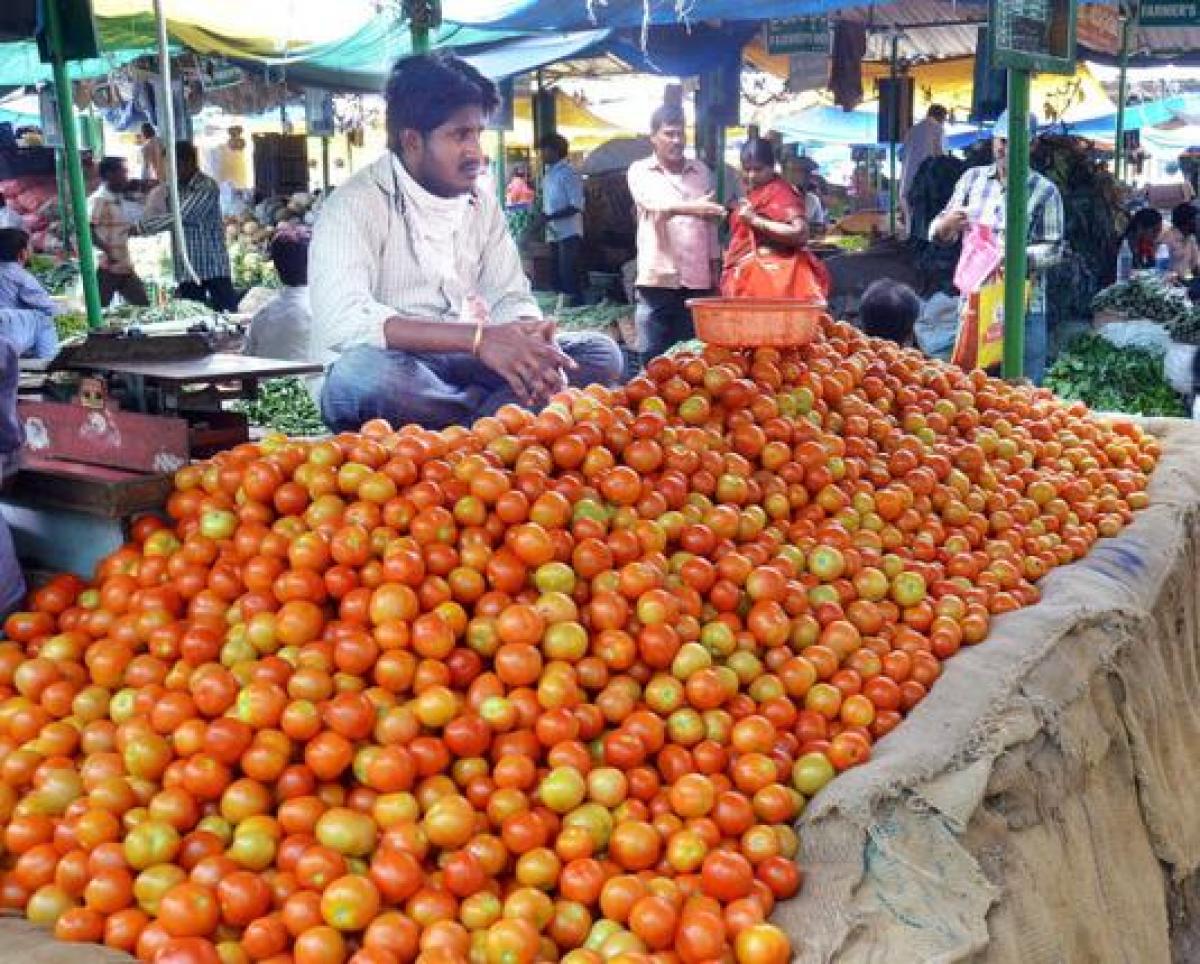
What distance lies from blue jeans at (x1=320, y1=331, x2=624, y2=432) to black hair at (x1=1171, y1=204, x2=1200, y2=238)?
387 inches

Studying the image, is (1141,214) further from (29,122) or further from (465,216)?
(29,122)

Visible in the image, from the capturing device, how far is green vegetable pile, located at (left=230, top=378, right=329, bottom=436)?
23.9 ft

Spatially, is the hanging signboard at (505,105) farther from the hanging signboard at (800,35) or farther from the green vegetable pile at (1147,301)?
the green vegetable pile at (1147,301)

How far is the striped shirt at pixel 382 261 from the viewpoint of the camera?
3.47 meters

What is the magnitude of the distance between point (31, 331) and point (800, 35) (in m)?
7.17

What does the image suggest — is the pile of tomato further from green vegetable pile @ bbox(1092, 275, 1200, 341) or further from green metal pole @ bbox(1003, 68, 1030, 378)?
green vegetable pile @ bbox(1092, 275, 1200, 341)

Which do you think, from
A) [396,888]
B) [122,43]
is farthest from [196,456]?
[122,43]

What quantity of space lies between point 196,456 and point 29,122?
2410 cm

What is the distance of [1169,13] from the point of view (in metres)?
9.47

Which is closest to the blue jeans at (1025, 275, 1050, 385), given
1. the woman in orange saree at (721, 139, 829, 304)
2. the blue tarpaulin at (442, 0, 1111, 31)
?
the woman in orange saree at (721, 139, 829, 304)

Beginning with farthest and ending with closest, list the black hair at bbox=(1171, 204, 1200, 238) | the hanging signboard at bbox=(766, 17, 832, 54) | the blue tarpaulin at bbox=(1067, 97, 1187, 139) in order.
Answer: the blue tarpaulin at bbox=(1067, 97, 1187, 139)
the black hair at bbox=(1171, 204, 1200, 238)
the hanging signboard at bbox=(766, 17, 832, 54)

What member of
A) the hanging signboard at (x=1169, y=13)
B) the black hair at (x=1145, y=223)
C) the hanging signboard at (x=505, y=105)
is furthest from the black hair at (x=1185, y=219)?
the hanging signboard at (x=505, y=105)

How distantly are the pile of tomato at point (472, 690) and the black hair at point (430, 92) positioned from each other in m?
1.01

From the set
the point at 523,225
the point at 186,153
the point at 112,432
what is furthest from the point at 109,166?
the point at 112,432
